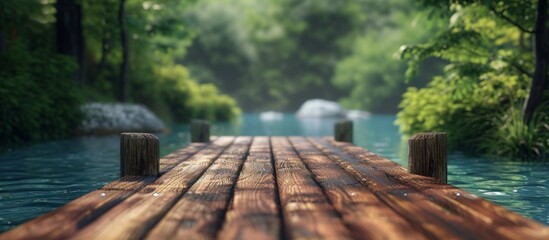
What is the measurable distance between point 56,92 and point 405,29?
41.6 metres

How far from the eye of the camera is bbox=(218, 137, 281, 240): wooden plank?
10.8 feet

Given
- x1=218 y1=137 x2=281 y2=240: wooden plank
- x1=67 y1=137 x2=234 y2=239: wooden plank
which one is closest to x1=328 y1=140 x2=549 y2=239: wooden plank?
x1=218 y1=137 x2=281 y2=240: wooden plank

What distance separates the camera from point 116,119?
17188 mm

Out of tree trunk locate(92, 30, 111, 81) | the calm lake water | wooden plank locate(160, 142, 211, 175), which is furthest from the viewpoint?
tree trunk locate(92, 30, 111, 81)

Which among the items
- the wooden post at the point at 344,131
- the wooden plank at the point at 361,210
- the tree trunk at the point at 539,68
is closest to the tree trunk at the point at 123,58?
the wooden post at the point at 344,131

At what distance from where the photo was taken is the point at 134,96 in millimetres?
23062

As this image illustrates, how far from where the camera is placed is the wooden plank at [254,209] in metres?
3.29

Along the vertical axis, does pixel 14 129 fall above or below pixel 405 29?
below

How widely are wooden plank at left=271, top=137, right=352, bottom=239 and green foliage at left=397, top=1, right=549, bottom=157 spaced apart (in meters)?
5.83

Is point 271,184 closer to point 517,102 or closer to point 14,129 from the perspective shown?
point 517,102

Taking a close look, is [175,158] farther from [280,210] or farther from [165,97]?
[165,97]

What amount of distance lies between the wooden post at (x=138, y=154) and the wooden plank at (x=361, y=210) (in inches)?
69.7

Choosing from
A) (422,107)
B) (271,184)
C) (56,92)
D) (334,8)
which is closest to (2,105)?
(56,92)

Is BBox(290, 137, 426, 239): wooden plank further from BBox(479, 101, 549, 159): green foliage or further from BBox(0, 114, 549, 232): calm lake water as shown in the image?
BBox(479, 101, 549, 159): green foliage
